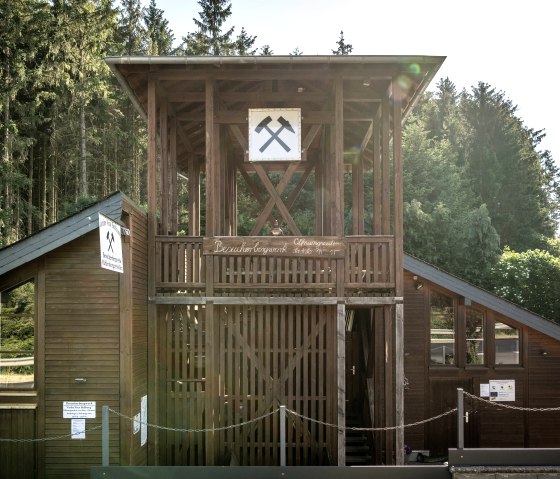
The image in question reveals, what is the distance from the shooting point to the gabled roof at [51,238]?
9.82 meters

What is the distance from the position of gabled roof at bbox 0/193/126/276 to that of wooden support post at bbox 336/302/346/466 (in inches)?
187

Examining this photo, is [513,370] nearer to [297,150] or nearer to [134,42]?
[297,150]

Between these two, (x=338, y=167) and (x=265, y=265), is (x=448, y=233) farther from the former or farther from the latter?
(x=265, y=265)

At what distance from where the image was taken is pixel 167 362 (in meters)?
11.4

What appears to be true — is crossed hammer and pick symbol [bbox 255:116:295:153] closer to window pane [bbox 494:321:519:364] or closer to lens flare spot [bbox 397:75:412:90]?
lens flare spot [bbox 397:75:412:90]

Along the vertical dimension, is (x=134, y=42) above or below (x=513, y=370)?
above

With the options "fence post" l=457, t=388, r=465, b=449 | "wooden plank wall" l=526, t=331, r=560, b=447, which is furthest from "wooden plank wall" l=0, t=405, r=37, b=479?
"wooden plank wall" l=526, t=331, r=560, b=447

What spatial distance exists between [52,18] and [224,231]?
18344mm

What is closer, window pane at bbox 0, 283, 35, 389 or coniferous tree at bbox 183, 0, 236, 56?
window pane at bbox 0, 283, 35, 389

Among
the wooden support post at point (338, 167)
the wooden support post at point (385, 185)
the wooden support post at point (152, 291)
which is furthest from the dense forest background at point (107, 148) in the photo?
the wooden support post at point (338, 167)

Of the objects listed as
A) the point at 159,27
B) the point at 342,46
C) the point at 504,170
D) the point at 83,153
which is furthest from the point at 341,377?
the point at 342,46

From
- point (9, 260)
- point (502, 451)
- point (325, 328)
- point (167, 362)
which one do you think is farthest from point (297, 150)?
point (502, 451)

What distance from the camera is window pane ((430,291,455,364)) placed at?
51.5 ft

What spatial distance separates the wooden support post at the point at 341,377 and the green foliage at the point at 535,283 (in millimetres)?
15338
